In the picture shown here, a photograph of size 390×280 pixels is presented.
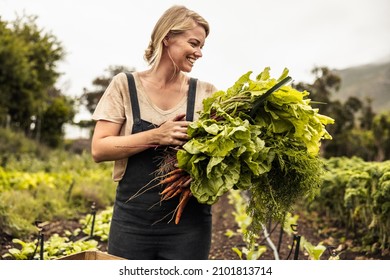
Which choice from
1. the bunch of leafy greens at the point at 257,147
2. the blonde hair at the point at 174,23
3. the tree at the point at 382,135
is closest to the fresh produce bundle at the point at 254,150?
the bunch of leafy greens at the point at 257,147

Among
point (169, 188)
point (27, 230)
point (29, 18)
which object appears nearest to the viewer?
point (169, 188)

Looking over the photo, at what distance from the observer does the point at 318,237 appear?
5.38 m

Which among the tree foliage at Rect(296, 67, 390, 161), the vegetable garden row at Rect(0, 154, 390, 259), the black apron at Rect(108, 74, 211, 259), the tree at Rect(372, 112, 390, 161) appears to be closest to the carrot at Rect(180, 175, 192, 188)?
the black apron at Rect(108, 74, 211, 259)

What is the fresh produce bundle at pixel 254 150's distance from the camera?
1.65 meters

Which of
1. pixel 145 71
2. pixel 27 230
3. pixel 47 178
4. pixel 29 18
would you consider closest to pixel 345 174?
pixel 27 230

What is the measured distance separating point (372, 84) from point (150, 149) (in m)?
40.9

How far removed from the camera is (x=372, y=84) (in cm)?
3969

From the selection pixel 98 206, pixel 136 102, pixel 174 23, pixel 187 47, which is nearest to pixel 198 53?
pixel 187 47

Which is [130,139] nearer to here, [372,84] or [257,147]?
[257,147]

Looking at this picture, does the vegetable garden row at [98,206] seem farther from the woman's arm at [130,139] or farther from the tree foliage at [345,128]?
the tree foliage at [345,128]

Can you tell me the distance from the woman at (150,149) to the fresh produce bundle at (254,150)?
0.08m

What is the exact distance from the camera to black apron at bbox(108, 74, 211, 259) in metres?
1.85
